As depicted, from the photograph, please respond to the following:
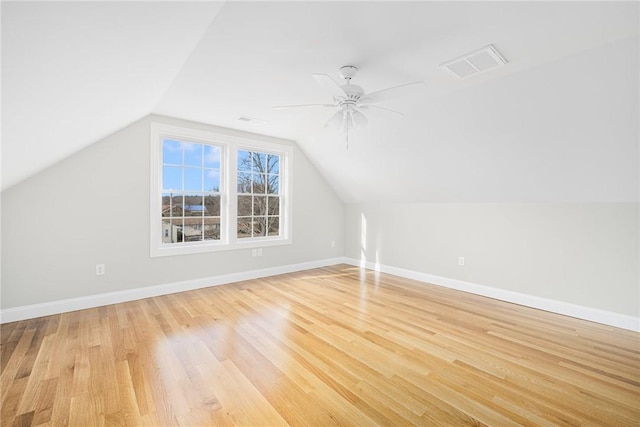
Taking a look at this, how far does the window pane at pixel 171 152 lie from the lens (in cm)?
416

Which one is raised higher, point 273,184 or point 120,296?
point 273,184

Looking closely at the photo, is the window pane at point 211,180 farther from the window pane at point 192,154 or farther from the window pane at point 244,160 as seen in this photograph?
the window pane at point 244,160

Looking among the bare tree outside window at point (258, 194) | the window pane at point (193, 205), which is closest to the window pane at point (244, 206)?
the bare tree outside window at point (258, 194)

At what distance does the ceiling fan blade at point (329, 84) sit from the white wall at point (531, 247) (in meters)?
2.97

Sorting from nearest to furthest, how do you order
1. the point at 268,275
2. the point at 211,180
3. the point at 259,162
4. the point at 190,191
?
the point at 190,191 < the point at 211,180 < the point at 268,275 < the point at 259,162

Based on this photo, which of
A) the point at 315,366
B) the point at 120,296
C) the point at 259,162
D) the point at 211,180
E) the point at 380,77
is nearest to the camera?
the point at 315,366

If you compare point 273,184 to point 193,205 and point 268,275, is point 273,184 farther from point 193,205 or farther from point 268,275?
point 268,275

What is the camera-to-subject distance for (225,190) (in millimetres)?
4660

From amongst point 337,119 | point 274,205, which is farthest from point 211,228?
point 337,119

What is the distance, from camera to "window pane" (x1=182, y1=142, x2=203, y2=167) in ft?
14.2

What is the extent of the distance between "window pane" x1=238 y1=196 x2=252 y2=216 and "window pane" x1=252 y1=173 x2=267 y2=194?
0.73ft

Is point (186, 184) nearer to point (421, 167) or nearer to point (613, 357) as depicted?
point (421, 167)

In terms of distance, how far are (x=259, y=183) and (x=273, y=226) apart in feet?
2.80

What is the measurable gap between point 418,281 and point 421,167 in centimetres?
198
